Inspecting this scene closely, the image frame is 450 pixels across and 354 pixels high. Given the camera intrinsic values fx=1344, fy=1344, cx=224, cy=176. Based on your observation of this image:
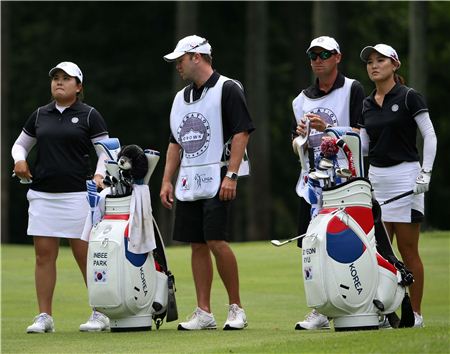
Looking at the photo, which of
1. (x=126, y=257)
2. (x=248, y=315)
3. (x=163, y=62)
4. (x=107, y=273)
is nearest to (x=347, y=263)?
(x=126, y=257)

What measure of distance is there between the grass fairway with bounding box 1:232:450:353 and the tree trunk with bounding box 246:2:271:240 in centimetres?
1287

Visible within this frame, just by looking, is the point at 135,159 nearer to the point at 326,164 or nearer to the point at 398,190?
the point at 326,164

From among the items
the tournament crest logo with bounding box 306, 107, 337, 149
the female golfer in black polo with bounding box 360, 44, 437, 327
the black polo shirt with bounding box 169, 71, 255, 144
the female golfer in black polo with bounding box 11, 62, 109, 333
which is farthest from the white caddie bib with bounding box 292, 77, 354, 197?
the female golfer in black polo with bounding box 11, 62, 109, 333

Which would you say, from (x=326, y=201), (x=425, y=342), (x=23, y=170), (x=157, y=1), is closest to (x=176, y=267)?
(x=23, y=170)

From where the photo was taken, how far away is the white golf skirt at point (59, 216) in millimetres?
11086

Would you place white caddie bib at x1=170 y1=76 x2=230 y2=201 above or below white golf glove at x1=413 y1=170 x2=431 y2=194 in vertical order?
above

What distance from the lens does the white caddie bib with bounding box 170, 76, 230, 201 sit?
35.0ft

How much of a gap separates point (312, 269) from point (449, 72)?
3430cm

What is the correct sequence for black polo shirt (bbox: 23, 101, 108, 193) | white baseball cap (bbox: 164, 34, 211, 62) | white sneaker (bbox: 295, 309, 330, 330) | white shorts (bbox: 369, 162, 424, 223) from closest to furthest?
white shorts (bbox: 369, 162, 424, 223), white sneaker (bbox: 295, 309, 330, 330), white baseball cap (bbox: 164, 34, 211, 62), black polo shirt (bbox: 23, 101, 108, 193)

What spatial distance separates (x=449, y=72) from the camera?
42875 mm

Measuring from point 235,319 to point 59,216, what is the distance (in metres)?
1.74

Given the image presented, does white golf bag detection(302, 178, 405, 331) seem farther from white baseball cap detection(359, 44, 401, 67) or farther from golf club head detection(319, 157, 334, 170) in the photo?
white baseball cap detection(359, 44, 401, 67)

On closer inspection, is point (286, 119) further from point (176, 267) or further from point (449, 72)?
point (176, 267)

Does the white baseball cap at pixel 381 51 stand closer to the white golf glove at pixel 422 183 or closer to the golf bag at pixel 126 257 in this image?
the white golf glove at pixel 422 183
